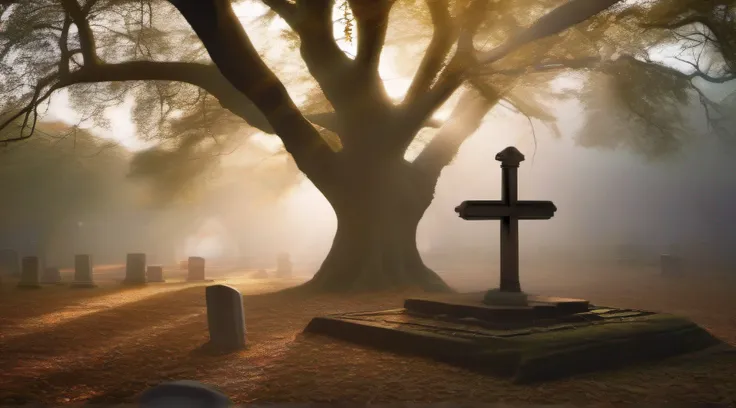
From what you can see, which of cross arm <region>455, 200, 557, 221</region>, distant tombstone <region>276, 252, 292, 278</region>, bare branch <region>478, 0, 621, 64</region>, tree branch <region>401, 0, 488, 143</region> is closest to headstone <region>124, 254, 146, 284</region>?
distant tombstone <region>276, 252, 292, 278</region>

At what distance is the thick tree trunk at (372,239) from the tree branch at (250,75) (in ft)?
3.33

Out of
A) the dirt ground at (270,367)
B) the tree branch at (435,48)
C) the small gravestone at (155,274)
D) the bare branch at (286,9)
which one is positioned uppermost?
the bare branch at (286,9)

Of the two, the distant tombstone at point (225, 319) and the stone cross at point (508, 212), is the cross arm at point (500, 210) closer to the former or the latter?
the stone cross at point (508, 212)

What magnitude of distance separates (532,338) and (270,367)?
2934 mm

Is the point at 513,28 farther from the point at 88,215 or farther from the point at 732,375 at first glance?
the point at 88,215

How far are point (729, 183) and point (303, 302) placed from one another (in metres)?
34.6

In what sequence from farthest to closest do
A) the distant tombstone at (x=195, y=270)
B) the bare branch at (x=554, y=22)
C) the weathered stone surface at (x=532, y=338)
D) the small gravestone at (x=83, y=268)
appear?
the distant tombstone at (x=195, y=270) < the small gravestone at (x=83, y=268) < the bare branch at (x=554, y=22) < the weathered stone surface at (x=532, y=338)

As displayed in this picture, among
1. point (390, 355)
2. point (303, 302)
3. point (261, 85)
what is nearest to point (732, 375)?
point (390, 355)

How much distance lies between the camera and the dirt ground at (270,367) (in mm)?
6379

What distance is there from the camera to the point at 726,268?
2688cm

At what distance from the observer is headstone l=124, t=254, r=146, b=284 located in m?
23.0

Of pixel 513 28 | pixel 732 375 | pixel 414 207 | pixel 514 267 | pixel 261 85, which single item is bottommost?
pixel 732 375

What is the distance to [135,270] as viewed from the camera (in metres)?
23.2

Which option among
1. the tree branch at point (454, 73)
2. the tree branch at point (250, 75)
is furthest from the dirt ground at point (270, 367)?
Result: the tree branch at point (454, 73)
